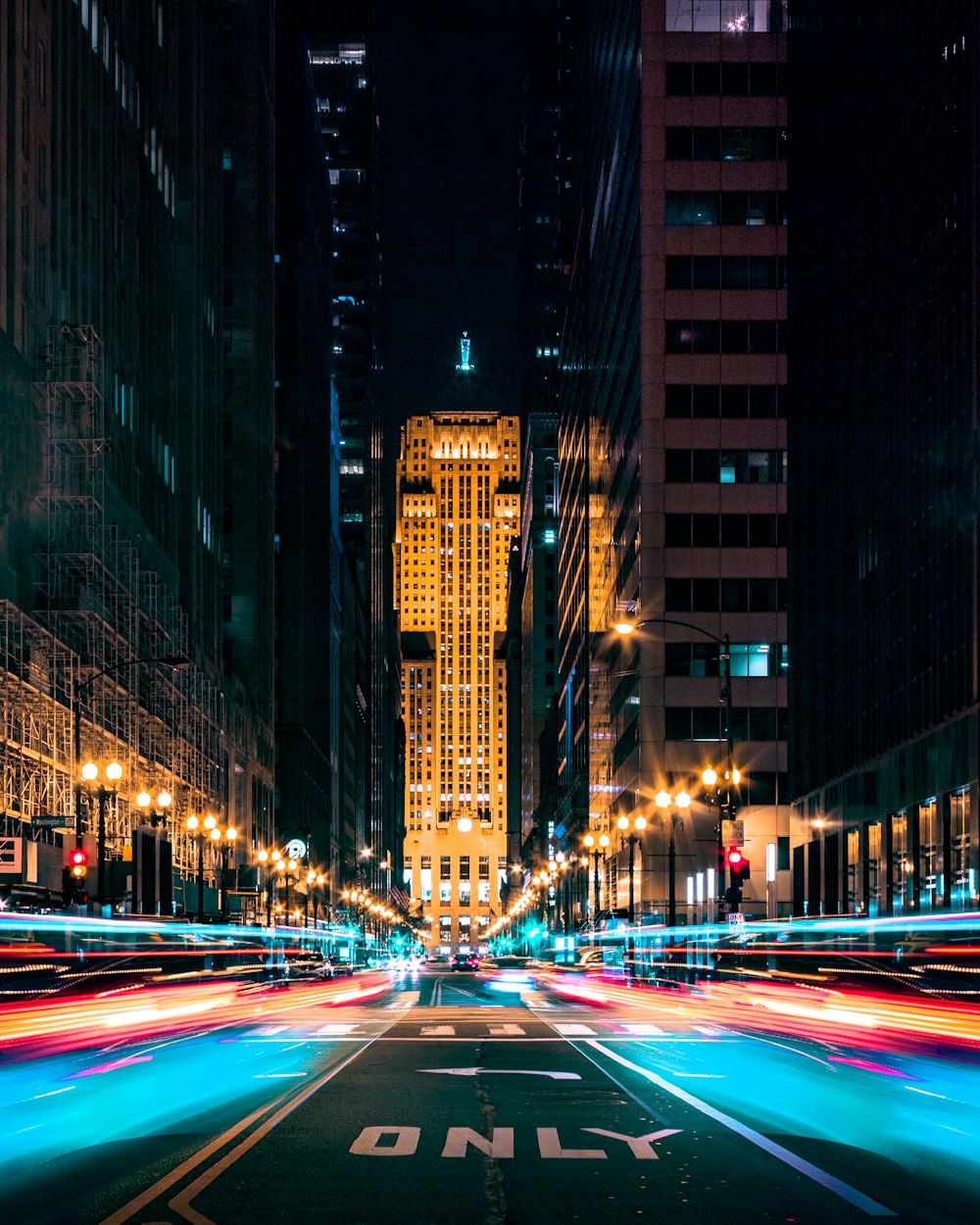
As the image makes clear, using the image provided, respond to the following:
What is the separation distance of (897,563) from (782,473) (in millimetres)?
39006

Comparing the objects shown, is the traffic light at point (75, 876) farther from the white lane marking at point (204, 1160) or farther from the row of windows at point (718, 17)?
the row of windows at point (718, 17)

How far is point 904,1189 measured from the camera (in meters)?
12.6

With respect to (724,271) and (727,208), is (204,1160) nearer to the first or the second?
(724,271)

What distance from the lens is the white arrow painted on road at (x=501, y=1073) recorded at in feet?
73.8

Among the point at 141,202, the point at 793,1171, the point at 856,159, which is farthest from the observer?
the point at 141,202

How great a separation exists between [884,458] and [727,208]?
138 ft

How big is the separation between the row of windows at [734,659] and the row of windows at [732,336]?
17200 mm

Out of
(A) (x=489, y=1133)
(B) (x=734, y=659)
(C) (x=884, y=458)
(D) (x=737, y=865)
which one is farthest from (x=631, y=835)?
(A) (x=489, y=1133)

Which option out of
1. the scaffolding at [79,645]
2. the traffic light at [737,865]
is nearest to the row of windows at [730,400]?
the scaffolding at [79,645]

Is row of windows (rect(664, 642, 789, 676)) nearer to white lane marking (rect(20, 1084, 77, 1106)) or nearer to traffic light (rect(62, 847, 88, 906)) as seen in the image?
traffic light (rect(62, 847, 88, 906))

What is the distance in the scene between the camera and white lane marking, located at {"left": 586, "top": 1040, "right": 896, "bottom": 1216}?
11938 mm

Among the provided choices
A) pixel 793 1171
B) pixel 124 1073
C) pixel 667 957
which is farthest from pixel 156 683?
pixel 793 1171

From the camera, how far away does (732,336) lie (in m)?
99.1

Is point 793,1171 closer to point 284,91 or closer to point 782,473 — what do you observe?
point 782,473
